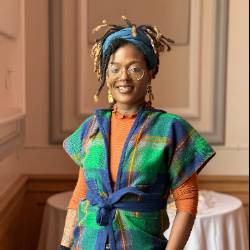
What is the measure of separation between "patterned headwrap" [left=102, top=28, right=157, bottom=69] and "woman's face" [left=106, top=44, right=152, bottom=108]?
12 mm

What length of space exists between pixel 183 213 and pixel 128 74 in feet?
0.99

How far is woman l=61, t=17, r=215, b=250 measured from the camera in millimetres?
1012

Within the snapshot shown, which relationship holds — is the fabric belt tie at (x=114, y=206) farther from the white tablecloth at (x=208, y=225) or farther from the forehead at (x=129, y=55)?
the white tablecloth at (x=208, y=225)

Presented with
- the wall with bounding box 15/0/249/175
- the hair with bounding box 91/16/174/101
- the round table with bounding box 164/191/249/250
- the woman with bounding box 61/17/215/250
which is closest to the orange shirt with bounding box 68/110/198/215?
the woman with bounding box 61/17/215/250

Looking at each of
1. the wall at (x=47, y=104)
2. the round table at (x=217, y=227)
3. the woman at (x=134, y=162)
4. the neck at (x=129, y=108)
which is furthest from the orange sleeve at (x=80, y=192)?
the wall at (x=47, y=104)

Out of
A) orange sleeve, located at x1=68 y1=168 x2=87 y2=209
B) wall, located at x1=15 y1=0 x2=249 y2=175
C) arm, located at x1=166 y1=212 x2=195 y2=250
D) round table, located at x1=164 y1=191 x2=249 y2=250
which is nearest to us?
arm, located at x1=166 y1=212 x2=195 y2=250

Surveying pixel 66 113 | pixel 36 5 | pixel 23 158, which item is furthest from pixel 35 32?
pixel 23 158

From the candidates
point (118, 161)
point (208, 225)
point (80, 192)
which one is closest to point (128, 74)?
point (118, 161)

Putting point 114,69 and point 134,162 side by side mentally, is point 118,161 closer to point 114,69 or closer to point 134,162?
point 134,162

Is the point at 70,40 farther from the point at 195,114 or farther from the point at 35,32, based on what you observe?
the point at 195,114

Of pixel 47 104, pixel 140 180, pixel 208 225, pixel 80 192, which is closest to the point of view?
pixel 140 180

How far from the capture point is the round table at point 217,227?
1685mm

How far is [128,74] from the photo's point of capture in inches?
41.1

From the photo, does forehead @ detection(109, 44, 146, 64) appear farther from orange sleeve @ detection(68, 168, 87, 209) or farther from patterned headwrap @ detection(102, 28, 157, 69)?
orange sleeve @ detection(68, 168, 87, 209)
